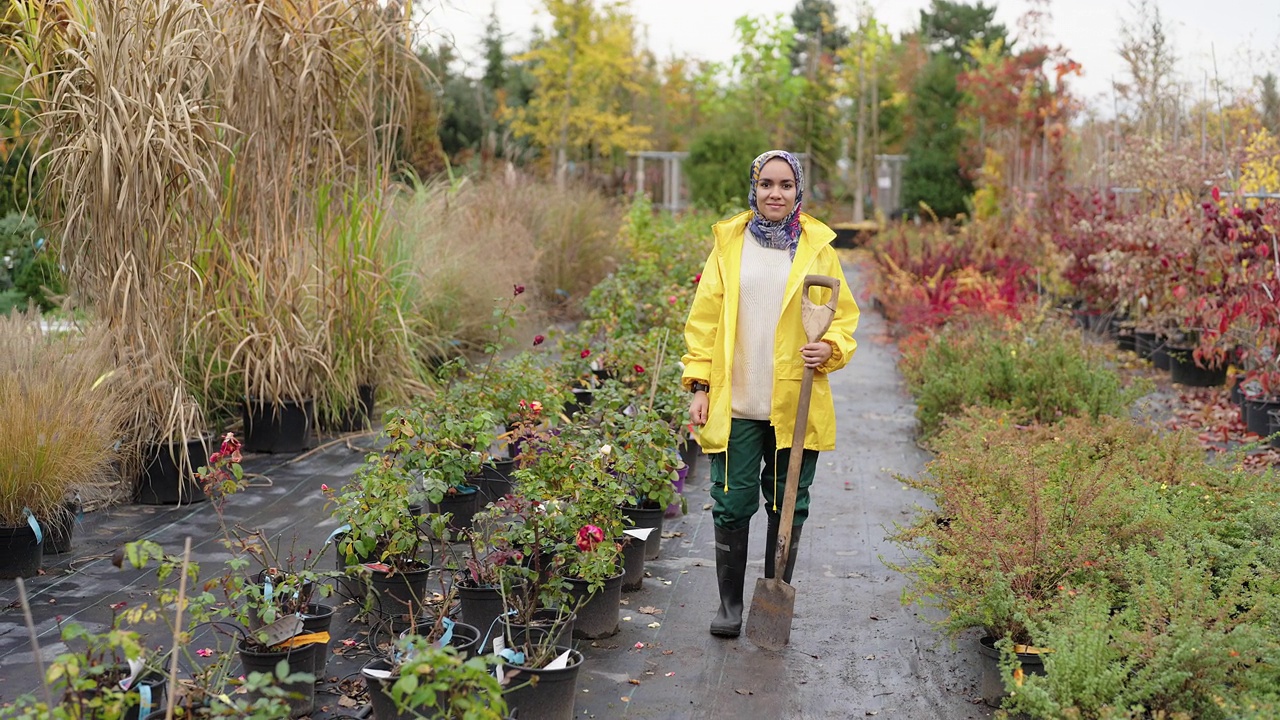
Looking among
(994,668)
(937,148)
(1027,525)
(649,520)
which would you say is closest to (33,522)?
(649,520)

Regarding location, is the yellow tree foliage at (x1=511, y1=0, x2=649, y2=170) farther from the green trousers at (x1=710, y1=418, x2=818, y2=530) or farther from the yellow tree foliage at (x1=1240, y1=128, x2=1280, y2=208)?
the green trousers at (x1=710, y1=418, x2=818, y2=530)

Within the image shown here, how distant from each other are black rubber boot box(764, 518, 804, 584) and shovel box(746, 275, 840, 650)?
71mm

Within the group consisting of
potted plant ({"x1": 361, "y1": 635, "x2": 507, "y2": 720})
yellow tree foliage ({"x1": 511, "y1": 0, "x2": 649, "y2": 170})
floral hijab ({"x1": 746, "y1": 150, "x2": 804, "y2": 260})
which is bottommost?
potted plant ({"x1": 361, "y1": 635, "x2": 507, "y2": 720})

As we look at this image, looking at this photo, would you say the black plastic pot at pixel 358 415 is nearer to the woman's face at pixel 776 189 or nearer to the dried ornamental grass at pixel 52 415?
the dried ornamental grass at pixel 52 415

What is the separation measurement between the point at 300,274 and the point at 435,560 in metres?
2.36

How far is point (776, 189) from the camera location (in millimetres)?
3836

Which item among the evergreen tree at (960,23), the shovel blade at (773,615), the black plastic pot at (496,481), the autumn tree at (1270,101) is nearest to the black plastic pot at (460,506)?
the black plastic pot at (496,481)

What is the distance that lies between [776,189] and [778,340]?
48 cm

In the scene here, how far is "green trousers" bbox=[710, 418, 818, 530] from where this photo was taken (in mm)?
3924

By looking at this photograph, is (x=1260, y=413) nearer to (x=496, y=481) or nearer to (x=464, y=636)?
(x=496, y=481)

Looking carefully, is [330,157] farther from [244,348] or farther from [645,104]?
[645,104]

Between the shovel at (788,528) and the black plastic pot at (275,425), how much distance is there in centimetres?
323

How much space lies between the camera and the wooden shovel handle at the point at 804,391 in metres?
3.75

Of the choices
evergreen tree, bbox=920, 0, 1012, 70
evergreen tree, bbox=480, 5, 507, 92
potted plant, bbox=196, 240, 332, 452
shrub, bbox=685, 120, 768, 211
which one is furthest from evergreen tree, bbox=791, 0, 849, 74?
potted plant, bbox=196, 240, 332, 452
